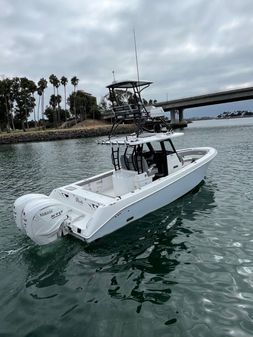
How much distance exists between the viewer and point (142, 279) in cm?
604

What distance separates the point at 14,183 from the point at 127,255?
12522mm

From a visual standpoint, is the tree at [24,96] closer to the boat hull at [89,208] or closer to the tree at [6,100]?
the tree at [6,100]

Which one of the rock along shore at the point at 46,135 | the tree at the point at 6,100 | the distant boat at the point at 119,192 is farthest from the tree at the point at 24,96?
the distant boat at the point at 119,192

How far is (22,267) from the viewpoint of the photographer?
6656 mm

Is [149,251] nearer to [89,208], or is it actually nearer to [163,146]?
[89,208]

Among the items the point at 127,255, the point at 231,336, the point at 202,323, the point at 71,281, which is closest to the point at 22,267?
the point at 71,281

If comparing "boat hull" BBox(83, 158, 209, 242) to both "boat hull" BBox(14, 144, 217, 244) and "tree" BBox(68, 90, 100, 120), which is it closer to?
"boat hull" BBox(14, 144, 217, 244)

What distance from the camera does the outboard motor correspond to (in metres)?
6.84

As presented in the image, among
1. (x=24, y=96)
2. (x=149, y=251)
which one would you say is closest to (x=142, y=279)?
(x=149, y=251)

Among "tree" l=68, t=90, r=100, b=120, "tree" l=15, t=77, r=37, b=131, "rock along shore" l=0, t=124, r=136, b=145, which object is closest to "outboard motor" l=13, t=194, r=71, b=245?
"rock along shore" l=0, t=124, r=136, b=145

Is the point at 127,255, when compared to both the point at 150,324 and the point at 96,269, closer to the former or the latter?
the point at 96,269

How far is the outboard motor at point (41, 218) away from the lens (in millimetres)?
6840

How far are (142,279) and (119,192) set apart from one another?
168 inches

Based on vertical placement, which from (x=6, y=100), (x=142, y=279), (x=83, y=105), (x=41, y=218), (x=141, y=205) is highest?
(x=6, y=100)
